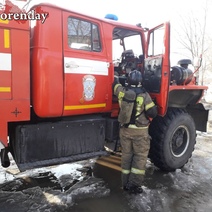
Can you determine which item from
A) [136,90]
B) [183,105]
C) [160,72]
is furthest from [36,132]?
[183,105]

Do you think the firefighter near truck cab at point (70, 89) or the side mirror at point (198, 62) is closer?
the firefighter near truck cab at point (70, 89)

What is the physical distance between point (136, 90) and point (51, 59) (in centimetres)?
127

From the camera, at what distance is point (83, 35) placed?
3764mm

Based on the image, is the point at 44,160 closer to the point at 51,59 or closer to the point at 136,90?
the point at 51,59

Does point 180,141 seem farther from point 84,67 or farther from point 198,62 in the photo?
point 84,67

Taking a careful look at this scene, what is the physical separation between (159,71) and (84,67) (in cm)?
121

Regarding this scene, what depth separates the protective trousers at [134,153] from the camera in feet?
12.3

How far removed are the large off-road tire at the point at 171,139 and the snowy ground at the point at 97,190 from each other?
8.6 inches

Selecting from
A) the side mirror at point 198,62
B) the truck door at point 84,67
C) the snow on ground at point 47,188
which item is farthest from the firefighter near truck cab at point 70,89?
the snow on ground at point 47,188

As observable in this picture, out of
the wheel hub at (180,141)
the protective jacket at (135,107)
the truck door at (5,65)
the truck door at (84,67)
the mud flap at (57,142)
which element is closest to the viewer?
the truck door at (5,65)

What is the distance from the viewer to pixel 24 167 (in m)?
3.28

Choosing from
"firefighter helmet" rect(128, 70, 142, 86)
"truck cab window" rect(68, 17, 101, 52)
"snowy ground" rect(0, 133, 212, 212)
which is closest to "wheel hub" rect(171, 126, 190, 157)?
"snowy ground" rect(0, 133, 212, 212)

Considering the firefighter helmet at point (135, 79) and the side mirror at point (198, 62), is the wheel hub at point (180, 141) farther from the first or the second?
the firefighter helmet at point (135, 79)

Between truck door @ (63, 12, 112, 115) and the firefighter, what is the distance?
0.31 meters
